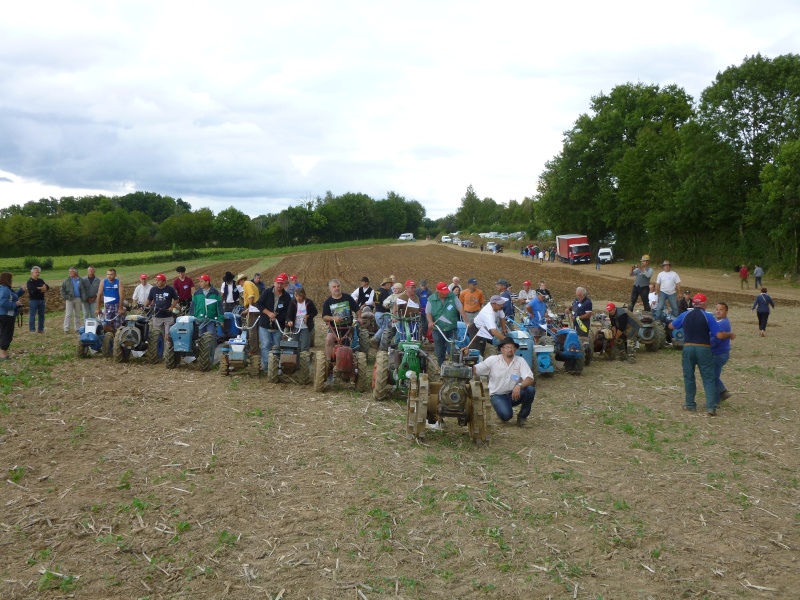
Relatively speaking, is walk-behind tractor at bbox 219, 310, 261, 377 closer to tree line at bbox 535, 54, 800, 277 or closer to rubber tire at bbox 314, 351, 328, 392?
rubber tire at bbox 314, 351, 328, 392

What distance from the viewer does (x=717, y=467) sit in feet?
24.5

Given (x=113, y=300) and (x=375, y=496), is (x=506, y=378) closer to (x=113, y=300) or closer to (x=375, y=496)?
(x=375, y=496)

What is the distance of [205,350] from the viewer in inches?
466

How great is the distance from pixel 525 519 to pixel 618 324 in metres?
8.58

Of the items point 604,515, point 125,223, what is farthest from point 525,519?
point 125,223

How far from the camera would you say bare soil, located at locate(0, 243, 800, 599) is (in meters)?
5.02

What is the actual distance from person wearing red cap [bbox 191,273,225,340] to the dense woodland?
90.4 feet

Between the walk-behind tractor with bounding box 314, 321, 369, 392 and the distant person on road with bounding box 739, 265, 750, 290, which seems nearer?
the walk-behind tractor with bounding box 314, 321, 369, 392

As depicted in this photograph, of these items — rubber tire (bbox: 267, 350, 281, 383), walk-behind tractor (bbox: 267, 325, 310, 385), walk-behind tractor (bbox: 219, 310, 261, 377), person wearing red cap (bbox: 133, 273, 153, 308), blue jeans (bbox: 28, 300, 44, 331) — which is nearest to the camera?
walk-behind tractor (bbox: 267, 325, 310, 385)

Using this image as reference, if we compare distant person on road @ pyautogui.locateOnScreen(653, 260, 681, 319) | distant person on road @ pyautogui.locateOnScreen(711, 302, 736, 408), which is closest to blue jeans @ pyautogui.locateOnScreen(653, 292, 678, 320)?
distant person on road @ pyautogui.locateOnScreen(653, 260, 681, 319)

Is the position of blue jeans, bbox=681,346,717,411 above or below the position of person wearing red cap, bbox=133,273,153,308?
below

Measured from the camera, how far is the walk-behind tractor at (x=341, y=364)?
1038cm

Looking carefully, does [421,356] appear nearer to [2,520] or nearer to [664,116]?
[2,520]

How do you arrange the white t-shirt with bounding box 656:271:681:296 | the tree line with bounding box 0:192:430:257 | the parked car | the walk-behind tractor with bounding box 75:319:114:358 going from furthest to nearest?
1. the tree line with bounding box 0:192:430:257
2. the parked car
3. the white t-shirt with bounding box 656:271:681:296
4. the walk-behind tractor with bounding box 75:319:114:358
